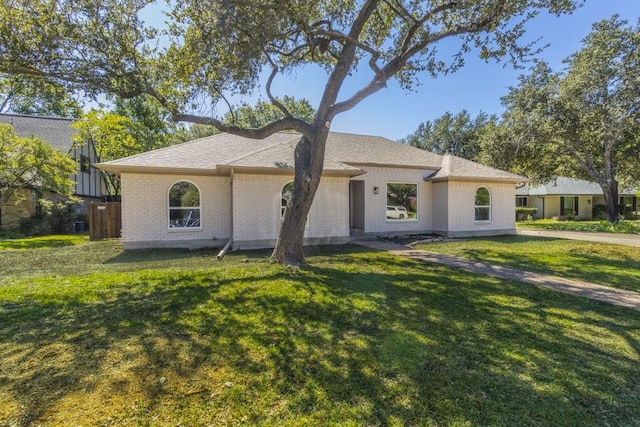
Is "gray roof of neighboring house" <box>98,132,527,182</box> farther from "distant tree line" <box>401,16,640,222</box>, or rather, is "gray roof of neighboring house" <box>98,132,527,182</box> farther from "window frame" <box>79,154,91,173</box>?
"window frame" <box>79,154,91,173</box>

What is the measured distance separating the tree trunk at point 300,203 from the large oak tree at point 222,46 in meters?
0.03

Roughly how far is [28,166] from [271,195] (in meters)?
12.4

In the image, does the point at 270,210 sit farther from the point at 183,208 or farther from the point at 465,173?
the point at 465,173

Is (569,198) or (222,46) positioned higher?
(222,46)

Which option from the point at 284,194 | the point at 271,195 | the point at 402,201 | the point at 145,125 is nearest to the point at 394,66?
the point at 284,194

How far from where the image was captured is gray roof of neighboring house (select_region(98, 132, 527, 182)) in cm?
1077

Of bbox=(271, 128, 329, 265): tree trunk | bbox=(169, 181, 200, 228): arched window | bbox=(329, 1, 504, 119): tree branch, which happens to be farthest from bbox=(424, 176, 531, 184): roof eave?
bbox=(169, 181, 200, 228): arched window

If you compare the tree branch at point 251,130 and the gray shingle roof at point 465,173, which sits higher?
the tree branch at point 251,130

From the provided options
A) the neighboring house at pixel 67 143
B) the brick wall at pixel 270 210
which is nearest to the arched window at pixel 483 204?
the brick wall at pixel 270 210

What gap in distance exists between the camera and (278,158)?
450 inches

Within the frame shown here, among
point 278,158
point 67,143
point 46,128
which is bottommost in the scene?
point 278,158

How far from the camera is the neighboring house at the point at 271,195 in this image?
428 inches

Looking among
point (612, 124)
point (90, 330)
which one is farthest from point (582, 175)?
point (90, 330)

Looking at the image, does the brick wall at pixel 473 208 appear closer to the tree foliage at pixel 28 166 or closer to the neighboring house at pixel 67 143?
the tree foliage at pixel 28 166
